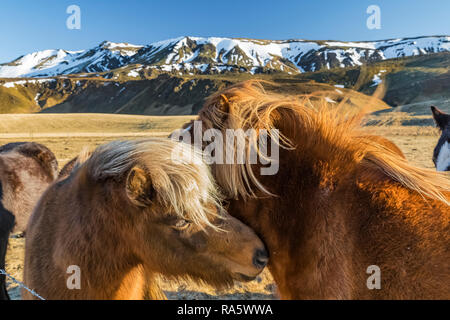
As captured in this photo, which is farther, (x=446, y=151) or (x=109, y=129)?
(x=109, y=129)

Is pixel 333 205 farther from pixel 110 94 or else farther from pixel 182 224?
pixel 110 94

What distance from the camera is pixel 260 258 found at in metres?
2.04

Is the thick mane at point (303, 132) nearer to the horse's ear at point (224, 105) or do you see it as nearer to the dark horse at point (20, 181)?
the horse's ear at point (224, 105)

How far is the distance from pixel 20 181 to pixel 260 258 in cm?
582

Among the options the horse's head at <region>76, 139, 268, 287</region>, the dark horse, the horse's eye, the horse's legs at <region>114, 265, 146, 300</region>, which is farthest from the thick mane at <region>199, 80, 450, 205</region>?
the dark horse

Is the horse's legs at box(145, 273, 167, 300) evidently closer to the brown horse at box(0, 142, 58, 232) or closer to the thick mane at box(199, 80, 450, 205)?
the thick mane at box(199, 80, 450, 205)

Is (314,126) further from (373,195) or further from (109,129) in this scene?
(109,129)

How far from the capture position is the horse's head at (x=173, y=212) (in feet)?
6.56

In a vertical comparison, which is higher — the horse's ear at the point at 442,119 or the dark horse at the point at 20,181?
the horse's ear at the point at 442,119

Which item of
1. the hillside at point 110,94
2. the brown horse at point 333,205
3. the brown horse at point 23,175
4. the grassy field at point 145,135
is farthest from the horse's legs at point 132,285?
the hillside at point 110,94

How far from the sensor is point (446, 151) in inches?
185

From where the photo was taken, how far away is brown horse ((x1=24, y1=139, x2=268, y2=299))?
2.02 m
